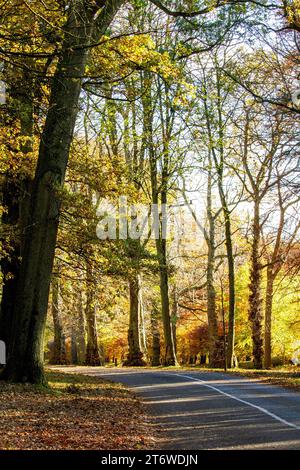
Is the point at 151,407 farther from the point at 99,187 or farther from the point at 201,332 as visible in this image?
the point at 201,332

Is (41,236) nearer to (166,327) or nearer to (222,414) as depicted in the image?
(222,414)

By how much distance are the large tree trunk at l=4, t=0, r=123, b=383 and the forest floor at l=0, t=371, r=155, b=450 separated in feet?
2.23

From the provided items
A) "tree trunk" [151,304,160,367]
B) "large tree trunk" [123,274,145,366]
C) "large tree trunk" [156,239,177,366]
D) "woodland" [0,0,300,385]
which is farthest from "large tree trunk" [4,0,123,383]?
"tree trunk" [151,304,160,367]

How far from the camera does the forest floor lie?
8.35m

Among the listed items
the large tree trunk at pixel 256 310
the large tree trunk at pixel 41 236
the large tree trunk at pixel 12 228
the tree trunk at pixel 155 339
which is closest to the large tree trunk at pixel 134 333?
the tree trunk at pixel 155 339

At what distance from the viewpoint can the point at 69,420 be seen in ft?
33.4

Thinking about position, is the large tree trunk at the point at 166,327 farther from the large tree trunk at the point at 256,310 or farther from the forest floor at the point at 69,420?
the forest floor at the point at 69,420

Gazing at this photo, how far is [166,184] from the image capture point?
2831cm

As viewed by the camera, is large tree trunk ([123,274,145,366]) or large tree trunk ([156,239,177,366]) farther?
large tree trunk ([123,274,145,366])

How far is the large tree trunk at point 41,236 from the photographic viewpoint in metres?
13.8

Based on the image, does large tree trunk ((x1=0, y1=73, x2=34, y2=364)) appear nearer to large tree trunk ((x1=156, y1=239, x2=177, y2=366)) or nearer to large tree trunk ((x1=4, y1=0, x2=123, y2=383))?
large tree trunk ((x1=4, y1=0, x2=123, y2=383))

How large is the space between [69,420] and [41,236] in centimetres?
536

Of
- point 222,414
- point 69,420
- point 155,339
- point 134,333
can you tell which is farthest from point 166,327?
point 69,420
